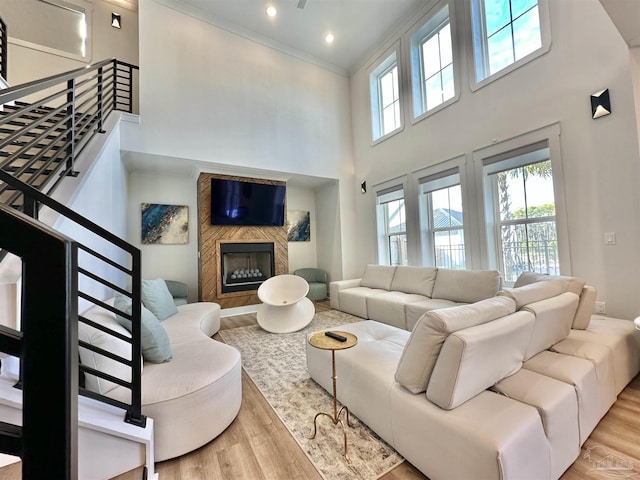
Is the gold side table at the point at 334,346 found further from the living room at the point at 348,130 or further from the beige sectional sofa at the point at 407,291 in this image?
the living room at the point at 348,130

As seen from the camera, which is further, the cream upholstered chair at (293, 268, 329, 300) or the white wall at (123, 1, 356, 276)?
the cream upholstered chair at (293, 268, 329, 300)

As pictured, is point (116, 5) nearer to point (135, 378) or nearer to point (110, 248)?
point (110, 248)

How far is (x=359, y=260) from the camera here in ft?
20.0

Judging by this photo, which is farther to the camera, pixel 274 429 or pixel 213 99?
pixel 213 99

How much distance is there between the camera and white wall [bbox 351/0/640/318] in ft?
8.64

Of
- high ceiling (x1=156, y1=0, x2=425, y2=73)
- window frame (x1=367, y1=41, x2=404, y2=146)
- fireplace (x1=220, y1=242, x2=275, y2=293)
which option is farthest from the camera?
window frame (x1=367, y1=41, x2=404, y2=146)

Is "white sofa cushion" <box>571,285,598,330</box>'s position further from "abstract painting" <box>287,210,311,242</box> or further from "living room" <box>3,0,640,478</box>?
"abstract painting" <box>287,210,311,242</box>

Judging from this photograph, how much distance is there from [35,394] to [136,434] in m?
1.37

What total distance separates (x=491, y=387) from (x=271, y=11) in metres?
5.97

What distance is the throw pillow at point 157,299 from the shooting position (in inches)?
112

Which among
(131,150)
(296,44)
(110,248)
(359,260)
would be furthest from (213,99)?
(359,260)

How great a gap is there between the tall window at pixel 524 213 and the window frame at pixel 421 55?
4.75 feet

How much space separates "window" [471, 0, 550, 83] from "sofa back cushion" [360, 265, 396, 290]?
3.15m

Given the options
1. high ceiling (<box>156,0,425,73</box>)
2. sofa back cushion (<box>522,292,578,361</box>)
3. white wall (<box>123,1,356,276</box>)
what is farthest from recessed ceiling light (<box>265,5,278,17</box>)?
sofa back cushion (<box>522,292,578,361</box>)
